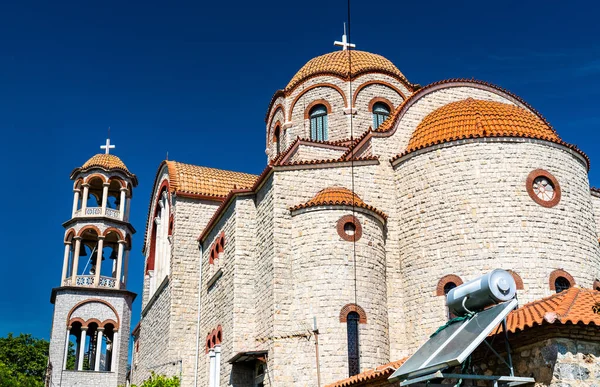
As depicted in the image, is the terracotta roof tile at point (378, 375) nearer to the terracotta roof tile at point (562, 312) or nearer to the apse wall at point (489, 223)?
the terracotta roof tile at point (562, 312)

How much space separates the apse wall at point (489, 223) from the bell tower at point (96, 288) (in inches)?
552

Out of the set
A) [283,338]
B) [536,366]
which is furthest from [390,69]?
[536,366]

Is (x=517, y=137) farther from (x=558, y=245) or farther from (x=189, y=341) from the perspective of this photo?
(x=189, y=341)

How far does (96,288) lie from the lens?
83.1 ft

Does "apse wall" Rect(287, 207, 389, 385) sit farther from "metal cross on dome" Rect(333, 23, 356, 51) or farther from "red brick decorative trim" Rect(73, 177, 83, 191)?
"red brick decorative trim" Rect(73, 177, 83, 191)

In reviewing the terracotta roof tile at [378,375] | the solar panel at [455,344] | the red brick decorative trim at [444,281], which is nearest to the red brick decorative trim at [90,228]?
the red brick decorative trim at [444,281]

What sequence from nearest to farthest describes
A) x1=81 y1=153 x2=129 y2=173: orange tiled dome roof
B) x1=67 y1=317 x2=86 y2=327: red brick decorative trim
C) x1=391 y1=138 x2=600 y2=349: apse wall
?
x1=391 y1=138 x2=600 y2=349: apse wall < x1=67 y1=317 x2=86 y2=327: red brick decorative trim < x1=81 y1=153 x2=129 y2=173: orange tiled dome roof

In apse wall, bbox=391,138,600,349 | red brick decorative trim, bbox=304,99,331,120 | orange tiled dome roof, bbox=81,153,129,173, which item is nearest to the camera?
apse wall, bbox=391,138,600,349

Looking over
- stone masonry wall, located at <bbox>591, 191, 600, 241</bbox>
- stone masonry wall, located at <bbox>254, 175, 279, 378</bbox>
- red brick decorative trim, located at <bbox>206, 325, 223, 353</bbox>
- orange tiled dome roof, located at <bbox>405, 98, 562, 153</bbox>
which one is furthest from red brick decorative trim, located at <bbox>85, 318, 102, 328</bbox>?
stone masonry wall, located at <bbox>591, 191, 600, 241</bbox>

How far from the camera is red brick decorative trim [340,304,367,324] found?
46.2ft

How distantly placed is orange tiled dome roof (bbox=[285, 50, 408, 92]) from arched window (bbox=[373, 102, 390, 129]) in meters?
1.17

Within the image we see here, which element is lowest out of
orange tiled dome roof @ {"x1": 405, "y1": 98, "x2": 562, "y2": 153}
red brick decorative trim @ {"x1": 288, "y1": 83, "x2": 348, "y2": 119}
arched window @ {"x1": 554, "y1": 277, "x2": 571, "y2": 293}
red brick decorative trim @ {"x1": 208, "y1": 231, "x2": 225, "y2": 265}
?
arched window @ {"x1": 554, "y1": 277, "x2": 571, "y2": 293}

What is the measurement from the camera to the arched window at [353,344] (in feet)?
45.5

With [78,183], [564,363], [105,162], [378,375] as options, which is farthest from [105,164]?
[564,363]
